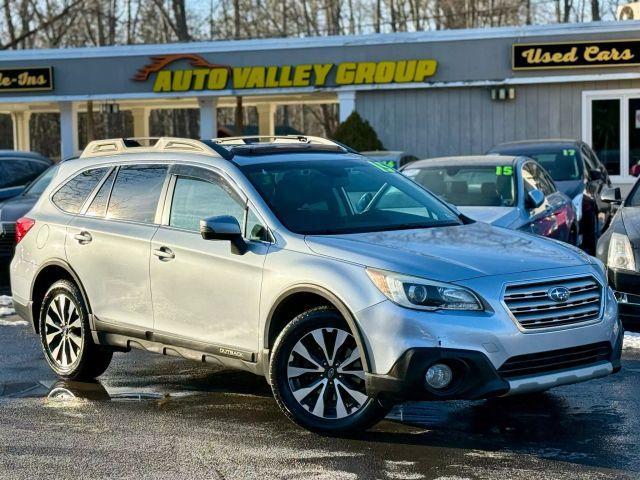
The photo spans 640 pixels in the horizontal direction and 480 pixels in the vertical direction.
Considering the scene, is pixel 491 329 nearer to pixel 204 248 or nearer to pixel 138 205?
pixel 204 248

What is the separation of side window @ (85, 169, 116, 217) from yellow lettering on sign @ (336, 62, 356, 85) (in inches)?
710

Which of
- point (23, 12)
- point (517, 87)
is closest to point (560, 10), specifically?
point (23, 12)

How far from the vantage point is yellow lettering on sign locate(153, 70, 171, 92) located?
90.2 ft

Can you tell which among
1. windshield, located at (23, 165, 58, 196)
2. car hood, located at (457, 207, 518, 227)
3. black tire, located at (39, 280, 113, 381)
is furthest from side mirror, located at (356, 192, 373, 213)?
windshield, located at (23, 165, 58, 196)

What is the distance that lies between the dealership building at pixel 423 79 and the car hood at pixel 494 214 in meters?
13.3

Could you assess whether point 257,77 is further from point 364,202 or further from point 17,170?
point 364,202

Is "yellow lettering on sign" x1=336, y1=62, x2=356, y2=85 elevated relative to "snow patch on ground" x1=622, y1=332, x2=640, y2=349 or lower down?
elevated

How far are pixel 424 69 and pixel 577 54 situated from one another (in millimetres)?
3309

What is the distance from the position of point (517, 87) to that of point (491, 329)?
64.0 ft

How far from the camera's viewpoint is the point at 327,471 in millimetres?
5777

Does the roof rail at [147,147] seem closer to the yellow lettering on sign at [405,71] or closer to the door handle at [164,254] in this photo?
the door handle at [164,254]

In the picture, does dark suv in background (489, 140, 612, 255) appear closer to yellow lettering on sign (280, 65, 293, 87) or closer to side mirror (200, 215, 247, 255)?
side mirror (200, 215, 247, 255)

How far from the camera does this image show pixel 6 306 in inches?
486

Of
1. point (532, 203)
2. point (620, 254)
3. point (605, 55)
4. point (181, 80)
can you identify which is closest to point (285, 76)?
point (181, 80)
